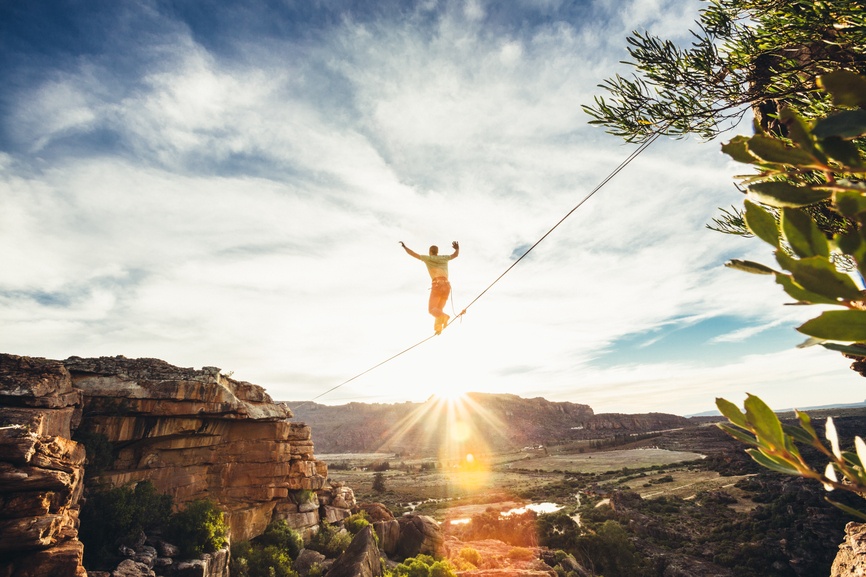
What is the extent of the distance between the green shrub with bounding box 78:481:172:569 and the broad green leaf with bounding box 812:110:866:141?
14864mm

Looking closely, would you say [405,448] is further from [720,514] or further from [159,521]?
[159,521]

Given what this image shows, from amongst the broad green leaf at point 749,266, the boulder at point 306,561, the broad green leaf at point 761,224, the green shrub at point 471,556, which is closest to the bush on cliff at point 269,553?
the boulder at point 306,561

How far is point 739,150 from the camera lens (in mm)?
1247

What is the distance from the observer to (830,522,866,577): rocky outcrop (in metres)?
3.20

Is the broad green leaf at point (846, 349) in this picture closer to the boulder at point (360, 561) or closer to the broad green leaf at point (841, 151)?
the broad green leaf at point (841, 151)

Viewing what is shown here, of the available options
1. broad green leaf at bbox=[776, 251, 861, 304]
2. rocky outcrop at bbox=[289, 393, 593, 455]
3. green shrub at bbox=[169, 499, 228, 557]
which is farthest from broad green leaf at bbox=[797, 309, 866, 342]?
rocky outcrop at bbox=[289, 393, 593, 455]

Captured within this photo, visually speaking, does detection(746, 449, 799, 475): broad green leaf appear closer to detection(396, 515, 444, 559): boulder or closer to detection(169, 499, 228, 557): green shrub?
detection(169, 499, 228, 557): green shrub

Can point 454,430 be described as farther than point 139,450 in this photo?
Yes

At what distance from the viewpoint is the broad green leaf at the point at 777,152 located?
3.50ft

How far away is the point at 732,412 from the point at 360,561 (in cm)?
1594

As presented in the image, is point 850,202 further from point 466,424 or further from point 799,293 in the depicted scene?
point 466,424

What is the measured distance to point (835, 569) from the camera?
3.63 meters

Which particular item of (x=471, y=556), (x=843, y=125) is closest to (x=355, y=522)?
(x=471, y=556)

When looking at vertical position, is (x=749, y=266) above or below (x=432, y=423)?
above
